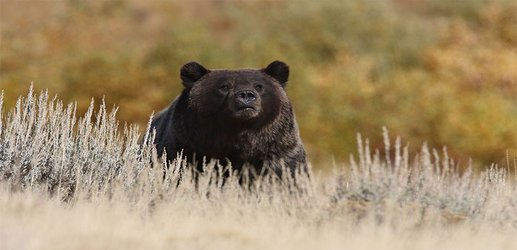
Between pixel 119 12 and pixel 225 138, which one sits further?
pixel 119 12

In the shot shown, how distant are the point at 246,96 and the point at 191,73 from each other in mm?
837

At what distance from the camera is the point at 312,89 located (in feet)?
108

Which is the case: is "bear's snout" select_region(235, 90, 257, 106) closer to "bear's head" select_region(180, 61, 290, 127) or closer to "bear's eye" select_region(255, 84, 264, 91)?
"bear's head" select_region(180, 61, 290, 127)

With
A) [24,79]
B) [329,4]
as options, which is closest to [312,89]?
[24,79]

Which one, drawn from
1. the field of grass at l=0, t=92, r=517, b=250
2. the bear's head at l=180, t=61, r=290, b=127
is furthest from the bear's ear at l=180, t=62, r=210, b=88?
the field of grass at l=0, t=92, r=517, b=250

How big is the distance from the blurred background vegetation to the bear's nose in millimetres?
17169

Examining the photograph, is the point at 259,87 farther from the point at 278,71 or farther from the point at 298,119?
the point at 298,119

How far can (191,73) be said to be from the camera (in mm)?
11445

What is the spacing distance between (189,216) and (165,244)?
991mm

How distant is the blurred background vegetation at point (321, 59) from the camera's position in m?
31.1

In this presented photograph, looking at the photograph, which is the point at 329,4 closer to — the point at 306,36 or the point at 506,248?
the point at 306,36

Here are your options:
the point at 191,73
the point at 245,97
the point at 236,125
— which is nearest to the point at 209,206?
the point at 245,97

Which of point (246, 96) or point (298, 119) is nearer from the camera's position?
point (246, 96)

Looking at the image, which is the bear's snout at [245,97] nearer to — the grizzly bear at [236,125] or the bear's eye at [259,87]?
the grizzly bear at [236,125]
